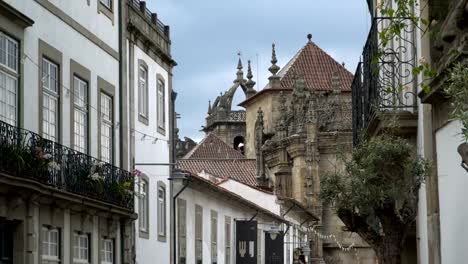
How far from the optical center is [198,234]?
44.2 metres

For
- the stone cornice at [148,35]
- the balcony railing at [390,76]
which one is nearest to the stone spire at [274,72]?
the stone cornice at [148,35]

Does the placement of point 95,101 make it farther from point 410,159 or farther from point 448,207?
point 448,207

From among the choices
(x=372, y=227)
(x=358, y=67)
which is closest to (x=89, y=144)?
(x=358, y=67)

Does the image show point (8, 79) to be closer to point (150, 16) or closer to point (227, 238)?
point (150, 16)

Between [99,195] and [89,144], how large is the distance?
5.61 feet

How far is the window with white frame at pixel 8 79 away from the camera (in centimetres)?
2305

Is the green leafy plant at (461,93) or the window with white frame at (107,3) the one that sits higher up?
the window with white frame at (107,3)

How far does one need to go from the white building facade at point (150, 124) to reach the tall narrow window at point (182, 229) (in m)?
1.94

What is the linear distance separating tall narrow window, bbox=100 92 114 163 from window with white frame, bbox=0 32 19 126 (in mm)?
6809

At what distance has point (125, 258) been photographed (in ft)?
106

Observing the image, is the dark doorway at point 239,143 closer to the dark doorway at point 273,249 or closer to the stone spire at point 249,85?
the stone spire at point 249,85

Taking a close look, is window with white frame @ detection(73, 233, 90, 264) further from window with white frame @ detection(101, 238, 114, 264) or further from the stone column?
the stone column

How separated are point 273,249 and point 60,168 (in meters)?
29.9

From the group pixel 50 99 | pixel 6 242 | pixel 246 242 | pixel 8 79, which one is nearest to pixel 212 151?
pixel 246 242
